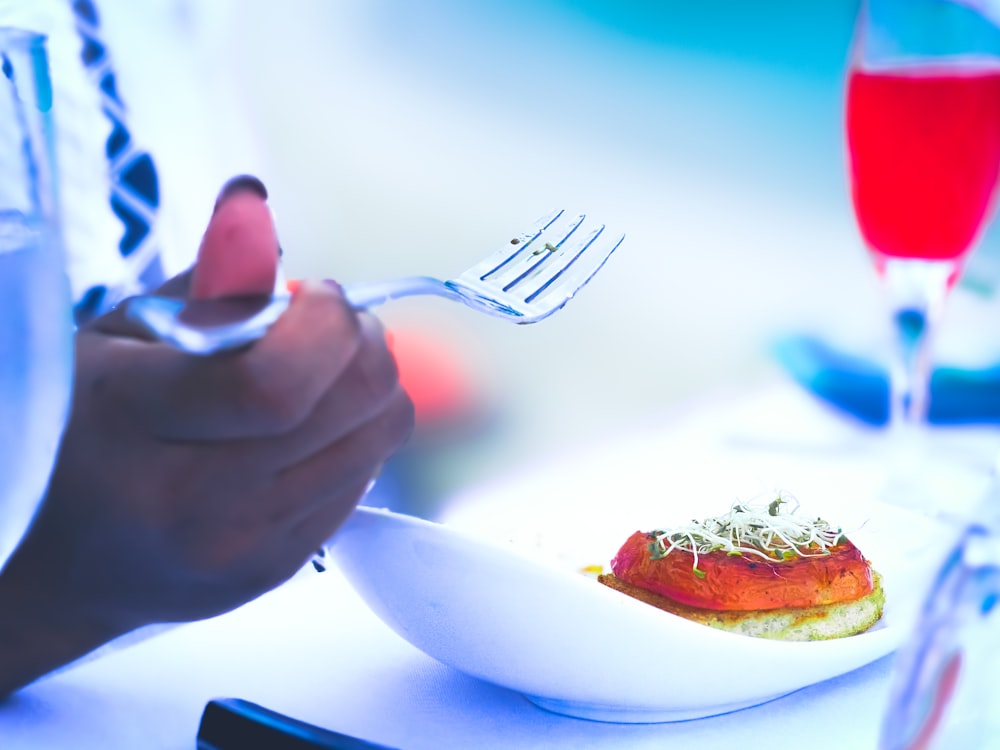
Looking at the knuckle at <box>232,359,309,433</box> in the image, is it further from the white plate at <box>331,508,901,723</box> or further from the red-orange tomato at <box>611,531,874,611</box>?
the red-orange tomato at <box>611,531,874,611</box>

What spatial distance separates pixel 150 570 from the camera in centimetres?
45

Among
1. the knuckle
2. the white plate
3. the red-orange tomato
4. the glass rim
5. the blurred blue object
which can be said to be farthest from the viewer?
the blurred blue object

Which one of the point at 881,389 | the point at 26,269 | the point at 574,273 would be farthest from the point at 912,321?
the point at 881,389

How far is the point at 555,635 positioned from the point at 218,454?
0.68 feet

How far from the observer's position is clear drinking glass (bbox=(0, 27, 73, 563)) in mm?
258

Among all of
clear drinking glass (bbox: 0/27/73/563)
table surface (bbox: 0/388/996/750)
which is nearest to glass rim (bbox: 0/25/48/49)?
clear drinking glass (bbox: 0/27/73/563)

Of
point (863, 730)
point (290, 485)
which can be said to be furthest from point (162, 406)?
point (863, 730)

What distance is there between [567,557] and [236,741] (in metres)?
0.38

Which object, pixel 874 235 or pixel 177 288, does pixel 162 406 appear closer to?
pixel 177 288

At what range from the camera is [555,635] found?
0.51 meters

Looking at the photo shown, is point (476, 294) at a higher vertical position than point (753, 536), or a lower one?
higher

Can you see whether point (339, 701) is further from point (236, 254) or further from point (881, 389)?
point (881, 389)

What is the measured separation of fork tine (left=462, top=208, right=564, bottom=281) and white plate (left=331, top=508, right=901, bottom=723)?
199mm

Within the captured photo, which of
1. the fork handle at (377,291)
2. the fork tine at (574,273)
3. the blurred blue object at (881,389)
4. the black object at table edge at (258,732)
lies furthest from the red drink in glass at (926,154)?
the blurred blue object at (881,389)
